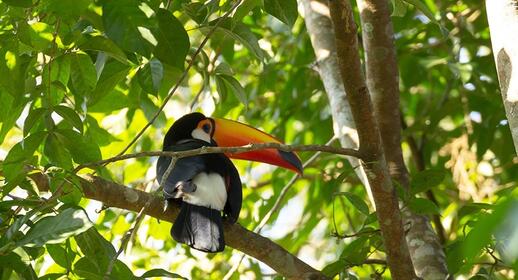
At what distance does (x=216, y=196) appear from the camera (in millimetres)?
3373

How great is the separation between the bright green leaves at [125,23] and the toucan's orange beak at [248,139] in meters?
1.79

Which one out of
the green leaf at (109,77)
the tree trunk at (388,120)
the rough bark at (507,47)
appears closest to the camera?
the rough bark at (507,47)

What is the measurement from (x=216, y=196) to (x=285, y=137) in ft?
4.61

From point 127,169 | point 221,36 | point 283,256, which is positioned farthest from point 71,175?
point 127,169

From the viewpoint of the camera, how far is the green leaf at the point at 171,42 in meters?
2.02

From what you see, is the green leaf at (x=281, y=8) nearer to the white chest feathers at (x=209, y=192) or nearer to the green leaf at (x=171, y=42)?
the green leaf at (x=171, y=42)

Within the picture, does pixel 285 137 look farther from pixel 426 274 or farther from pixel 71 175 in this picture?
pixel 71 175

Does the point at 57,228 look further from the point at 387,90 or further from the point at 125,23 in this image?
the point at 387,90

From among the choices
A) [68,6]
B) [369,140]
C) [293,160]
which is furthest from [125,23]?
[293,160]

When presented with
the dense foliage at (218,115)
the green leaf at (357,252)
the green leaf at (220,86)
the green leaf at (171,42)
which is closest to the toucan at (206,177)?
the dense foliage at (218,115)

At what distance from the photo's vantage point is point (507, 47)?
6.50 ft

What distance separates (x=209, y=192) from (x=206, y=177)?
11 cm

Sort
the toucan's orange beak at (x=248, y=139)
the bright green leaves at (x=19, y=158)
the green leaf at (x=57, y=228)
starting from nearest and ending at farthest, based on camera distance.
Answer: the green leaf at (x=57, y=228) → the bright green leaves at (x=19, y=158) → the toucan's orange beak at (x=248, y=139)

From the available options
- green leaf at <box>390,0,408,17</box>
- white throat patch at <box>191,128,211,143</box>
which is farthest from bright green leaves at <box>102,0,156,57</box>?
white throat patch at <box>191,128,211,143</box>
